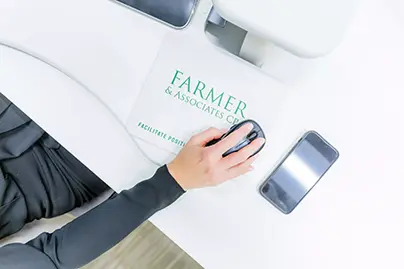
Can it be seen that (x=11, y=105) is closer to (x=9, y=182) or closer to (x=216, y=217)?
(x=9, y=182)

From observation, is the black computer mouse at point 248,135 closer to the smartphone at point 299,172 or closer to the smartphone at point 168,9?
the smartphone at point 299,172

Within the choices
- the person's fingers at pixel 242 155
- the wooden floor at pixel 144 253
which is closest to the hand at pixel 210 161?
the person's fingers at pixel 242 155

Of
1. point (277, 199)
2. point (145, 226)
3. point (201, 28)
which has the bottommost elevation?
point (145, 226)

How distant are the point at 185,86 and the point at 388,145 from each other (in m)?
0.26

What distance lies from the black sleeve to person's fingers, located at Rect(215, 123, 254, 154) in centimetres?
8

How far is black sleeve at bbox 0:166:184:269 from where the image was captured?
2.58 ft

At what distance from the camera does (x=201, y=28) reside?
79 centimetres

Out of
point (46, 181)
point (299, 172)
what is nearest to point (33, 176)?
point (46, 181)

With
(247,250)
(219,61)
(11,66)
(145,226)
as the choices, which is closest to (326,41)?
(219,61)

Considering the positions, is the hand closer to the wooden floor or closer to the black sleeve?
the black sleeve

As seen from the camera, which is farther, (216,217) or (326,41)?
(216,217)

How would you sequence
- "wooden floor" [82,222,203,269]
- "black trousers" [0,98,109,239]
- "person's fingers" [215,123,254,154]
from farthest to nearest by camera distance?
"wooden floor" [82,222,203,269], "black trousers" [0,98,109,239], "person's fingers" [215,123,254,154]

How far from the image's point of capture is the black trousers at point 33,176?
902 millimetres

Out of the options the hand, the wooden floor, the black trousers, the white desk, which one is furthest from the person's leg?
the wooden floor
